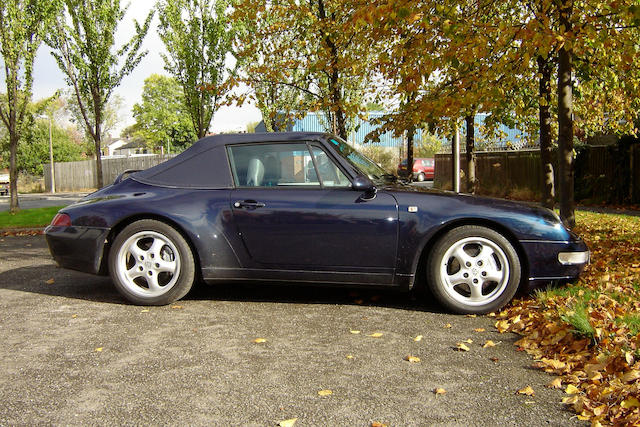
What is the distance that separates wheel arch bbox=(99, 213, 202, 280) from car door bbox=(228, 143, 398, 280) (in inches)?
18.8

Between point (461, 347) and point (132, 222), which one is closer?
point (461, 347)

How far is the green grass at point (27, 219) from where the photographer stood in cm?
1365

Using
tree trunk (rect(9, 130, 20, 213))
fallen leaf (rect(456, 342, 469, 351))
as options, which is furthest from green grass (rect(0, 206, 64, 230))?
fallen leaf (rect(456, 342, 469, 351))

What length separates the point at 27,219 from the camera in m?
15.0

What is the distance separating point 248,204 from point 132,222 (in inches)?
42.2

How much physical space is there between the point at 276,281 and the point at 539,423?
267 cm

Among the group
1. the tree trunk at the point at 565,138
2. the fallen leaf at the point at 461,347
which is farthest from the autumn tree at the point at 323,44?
the fallen leaf at the point at 461,347

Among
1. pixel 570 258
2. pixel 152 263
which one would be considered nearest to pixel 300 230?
pixel 152 263

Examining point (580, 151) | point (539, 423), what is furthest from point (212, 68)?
point (539, 423)

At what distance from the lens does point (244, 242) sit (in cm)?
498

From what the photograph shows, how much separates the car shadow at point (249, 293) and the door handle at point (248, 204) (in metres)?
0.66

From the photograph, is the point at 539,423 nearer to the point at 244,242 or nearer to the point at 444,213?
the point at 444,213

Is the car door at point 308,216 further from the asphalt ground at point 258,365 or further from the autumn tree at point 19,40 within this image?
the autumn tree at point 19,40

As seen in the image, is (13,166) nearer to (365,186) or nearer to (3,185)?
(365,186)
